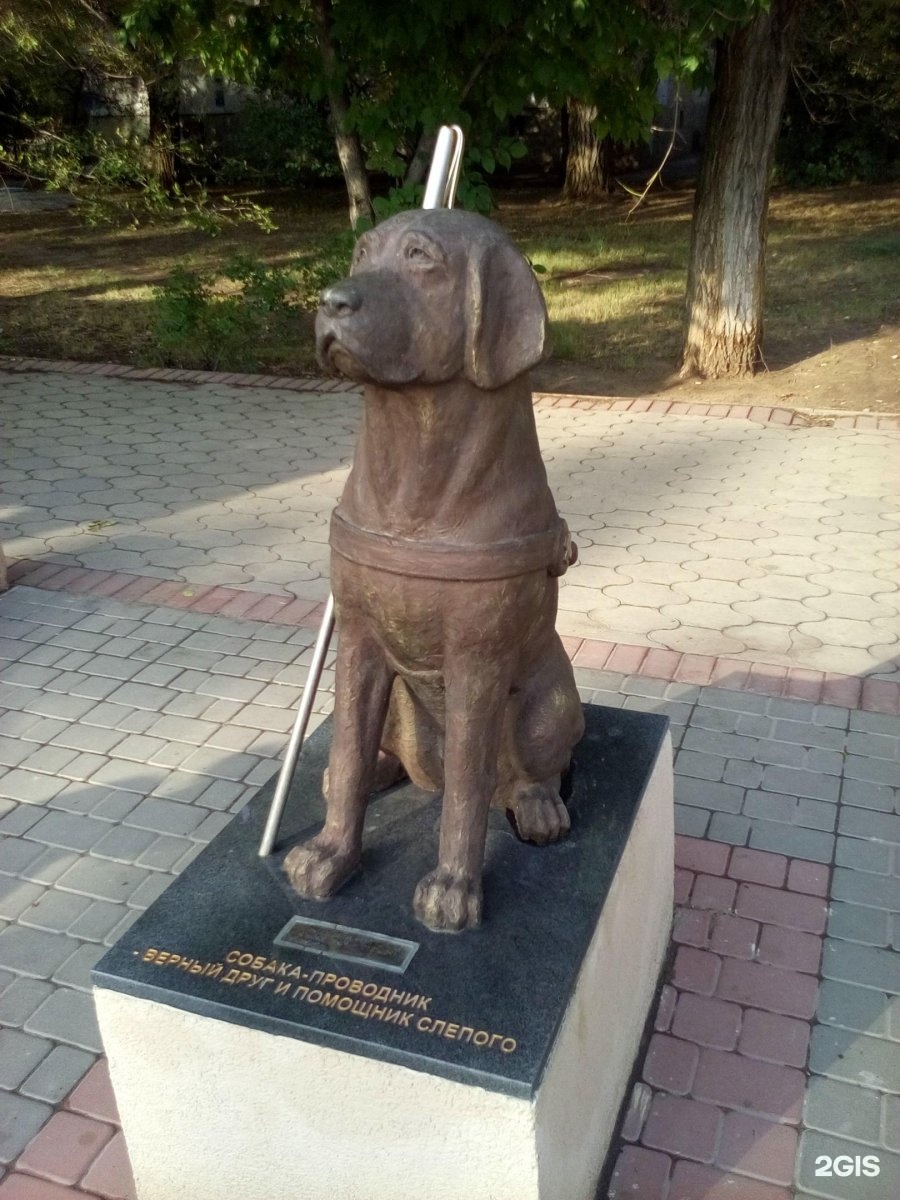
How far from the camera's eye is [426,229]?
1.89 m

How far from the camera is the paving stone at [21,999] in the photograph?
9.50 feet

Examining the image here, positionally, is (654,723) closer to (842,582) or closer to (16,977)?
(16,977)

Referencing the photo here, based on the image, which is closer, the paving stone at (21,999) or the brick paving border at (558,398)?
the paving stone at (21,999)

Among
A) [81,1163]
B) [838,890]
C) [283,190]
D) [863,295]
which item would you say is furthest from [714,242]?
[283,190]

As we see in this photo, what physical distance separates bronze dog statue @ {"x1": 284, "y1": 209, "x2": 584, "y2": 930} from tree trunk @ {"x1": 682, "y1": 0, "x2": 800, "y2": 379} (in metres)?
6.48

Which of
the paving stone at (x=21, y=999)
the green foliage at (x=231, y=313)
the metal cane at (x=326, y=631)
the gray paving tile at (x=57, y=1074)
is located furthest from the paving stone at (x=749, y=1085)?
the green foliage at (x=231, y=313)

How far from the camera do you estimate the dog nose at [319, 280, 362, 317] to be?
1838 millimetres

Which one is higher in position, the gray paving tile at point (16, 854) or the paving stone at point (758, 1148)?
the gray paving tile at point (16, 854)

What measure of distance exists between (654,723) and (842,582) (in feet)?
8.53

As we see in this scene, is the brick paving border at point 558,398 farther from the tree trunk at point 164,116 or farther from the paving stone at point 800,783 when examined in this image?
the tree trunk at point 164,116

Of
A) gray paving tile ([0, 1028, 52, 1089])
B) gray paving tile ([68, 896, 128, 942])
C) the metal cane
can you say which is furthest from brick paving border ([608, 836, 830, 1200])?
gray paving tile ([68, 896, 128, 942])

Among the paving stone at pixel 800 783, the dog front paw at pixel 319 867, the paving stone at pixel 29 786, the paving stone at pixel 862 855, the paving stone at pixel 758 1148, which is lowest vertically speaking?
the paving stone at pixel 758 1148

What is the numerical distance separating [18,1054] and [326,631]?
138cm

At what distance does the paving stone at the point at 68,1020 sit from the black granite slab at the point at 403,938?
2.22 feet
